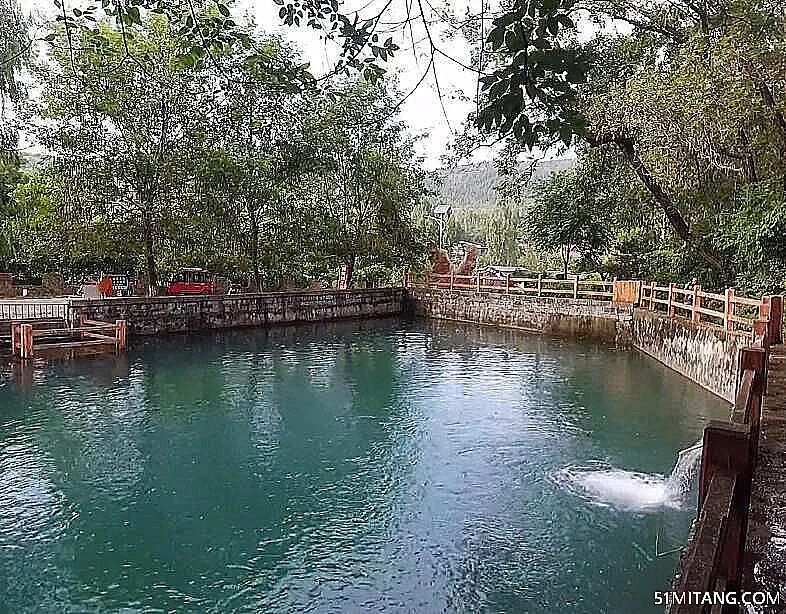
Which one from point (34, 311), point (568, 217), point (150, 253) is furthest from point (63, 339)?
point (568, 217)

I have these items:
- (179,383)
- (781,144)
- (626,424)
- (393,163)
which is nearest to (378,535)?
(626,424)

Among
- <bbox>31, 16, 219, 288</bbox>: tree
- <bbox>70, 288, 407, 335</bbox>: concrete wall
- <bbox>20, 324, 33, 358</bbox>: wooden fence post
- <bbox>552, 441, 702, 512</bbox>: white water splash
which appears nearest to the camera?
<bbox>552, 441, 702, 512</bbox>: white water splash

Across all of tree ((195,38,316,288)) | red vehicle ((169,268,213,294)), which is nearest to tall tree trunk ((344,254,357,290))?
tree ((195,38,316,288))

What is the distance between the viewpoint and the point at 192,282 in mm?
19734

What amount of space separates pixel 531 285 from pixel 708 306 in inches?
278

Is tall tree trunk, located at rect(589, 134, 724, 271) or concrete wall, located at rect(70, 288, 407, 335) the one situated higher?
tall tree trunk, located at rect(589, 134, 724, 271)

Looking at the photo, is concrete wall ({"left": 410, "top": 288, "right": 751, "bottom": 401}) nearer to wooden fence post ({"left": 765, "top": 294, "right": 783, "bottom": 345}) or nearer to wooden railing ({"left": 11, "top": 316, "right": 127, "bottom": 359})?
wooden fence post ({"left": 765, "top": 294, "right": 783, "bottom": 345})

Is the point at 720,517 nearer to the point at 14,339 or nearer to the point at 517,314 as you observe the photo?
the point at 14,339

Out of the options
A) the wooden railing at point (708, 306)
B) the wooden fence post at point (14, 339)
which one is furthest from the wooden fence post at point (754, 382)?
the wooden fence post at point (14, 339)

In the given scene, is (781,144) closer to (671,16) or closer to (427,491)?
(671,16)

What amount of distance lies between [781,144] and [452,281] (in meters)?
11.5

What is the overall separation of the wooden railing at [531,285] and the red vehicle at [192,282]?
6.80 m

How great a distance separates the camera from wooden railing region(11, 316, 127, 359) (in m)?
12.6

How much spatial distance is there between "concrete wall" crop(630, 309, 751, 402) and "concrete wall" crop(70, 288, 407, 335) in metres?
8.64
